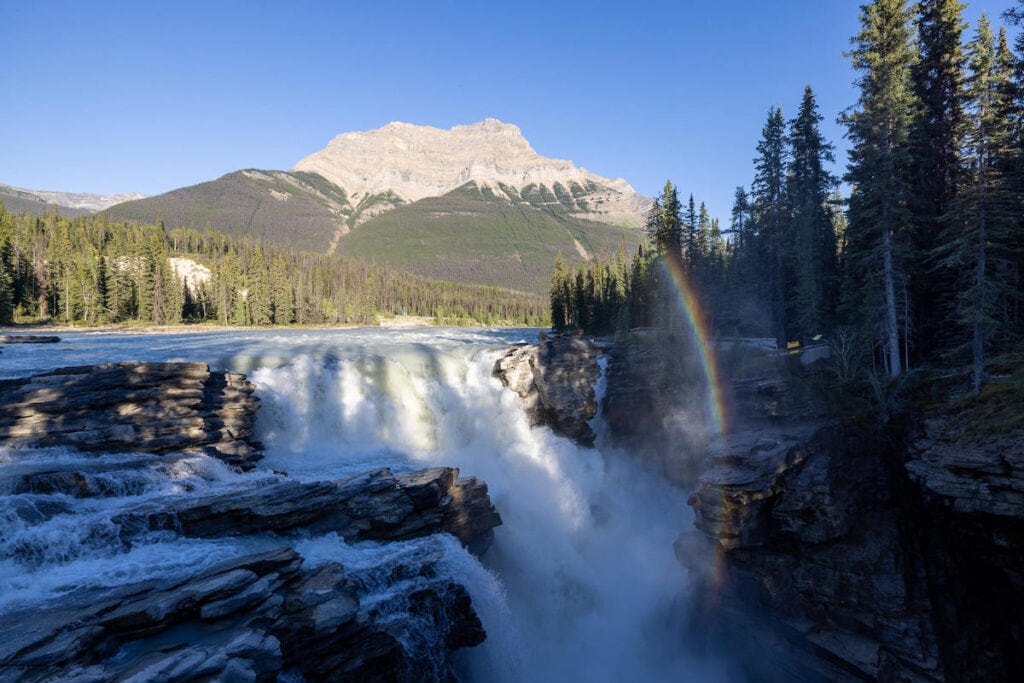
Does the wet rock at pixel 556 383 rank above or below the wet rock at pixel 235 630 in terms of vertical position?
above

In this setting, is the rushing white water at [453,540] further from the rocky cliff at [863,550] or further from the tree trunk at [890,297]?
the tree trunk at [890,297]

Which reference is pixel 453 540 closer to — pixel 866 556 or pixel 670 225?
pixel 866 556

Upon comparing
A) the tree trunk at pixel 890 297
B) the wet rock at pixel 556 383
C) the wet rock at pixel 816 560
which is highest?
the tree trunk at pixel 890 297

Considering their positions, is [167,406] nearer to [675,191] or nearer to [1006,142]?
[1006,142]

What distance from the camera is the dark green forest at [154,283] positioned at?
72000mm

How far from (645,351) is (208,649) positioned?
33.0m

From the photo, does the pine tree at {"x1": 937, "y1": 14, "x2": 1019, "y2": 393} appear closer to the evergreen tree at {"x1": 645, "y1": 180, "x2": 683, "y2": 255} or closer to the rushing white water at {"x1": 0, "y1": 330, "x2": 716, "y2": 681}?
the rushing white water at {"x1": 0, "y1": 330, "x2": 716, "y2": 681}

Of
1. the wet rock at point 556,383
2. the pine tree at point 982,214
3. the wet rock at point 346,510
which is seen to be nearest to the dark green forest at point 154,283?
the wet rock at point 556,383

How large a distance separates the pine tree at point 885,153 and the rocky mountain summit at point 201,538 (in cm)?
2264

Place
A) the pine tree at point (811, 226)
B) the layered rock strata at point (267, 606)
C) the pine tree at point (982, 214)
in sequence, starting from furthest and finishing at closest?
the pine tree at point (811, 226) < the pine tree at point (982, 214) < the layered rock strata at point (267, 606)

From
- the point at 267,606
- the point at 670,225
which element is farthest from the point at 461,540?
the point at 670,225

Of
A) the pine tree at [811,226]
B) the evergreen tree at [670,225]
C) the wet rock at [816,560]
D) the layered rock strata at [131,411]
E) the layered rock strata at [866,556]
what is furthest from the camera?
the evergreen tree at [670,225]

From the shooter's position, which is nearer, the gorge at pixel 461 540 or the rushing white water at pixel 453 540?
the gorge at pixel 461 540

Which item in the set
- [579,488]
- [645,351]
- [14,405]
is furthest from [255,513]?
[645,351]
